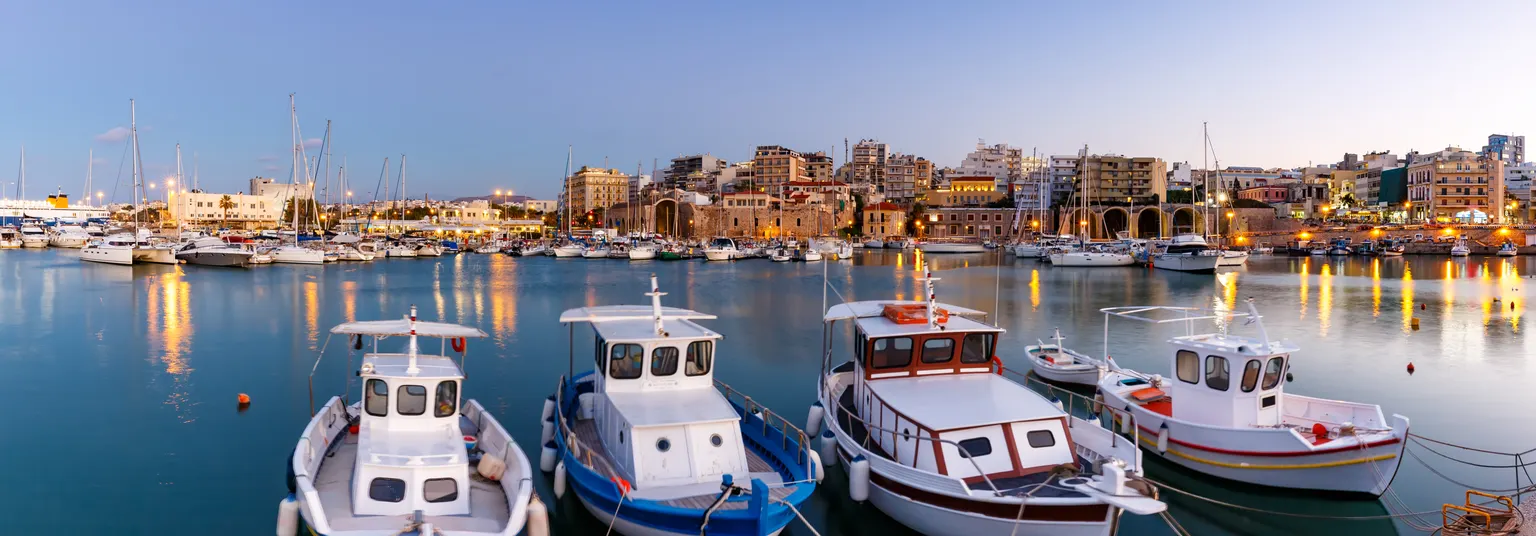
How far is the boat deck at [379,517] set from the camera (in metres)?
7.09

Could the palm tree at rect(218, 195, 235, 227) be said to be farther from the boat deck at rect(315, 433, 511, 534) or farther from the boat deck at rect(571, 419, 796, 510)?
the boat deck at rect(571, 419, 796, 510)

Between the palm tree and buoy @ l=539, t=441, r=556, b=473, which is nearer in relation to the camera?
buoy @ l=539, t=441, r=556, b=473

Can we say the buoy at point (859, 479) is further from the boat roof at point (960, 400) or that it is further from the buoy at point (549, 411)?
the buoy at point (549, 411)

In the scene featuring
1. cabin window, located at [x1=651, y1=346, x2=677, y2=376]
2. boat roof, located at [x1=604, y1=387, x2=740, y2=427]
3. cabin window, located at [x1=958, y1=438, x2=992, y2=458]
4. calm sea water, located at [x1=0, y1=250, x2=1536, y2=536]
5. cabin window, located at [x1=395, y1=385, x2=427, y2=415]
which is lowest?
calm sea water, located at [x1=0, y1=250, x2=1536, y2=536]

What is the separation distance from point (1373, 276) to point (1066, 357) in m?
41.3

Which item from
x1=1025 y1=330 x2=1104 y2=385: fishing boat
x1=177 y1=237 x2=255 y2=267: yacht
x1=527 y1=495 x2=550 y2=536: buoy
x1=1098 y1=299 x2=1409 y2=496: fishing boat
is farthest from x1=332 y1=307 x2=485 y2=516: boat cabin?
x1=177 y1=237 x2=255 y2=267: yacht

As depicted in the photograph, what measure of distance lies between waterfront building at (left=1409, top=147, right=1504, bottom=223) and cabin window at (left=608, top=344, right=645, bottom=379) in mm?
98635

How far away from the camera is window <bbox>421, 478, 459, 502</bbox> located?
24.7 ft

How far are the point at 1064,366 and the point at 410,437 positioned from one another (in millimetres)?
11752

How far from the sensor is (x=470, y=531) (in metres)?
6.95

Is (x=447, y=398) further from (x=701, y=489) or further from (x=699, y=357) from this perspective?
(x=701, y=489)

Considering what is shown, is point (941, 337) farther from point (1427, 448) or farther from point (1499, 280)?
point (1499, 280)

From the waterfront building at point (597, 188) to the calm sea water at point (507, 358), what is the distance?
9757cm

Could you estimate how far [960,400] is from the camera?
9.16m
